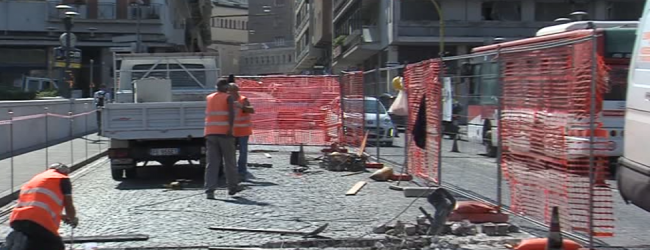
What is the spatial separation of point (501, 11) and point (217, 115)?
119 ft

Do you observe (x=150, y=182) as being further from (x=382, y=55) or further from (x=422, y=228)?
(x=382, y=55)

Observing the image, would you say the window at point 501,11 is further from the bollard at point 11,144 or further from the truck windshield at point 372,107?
the bollard at point 11,144

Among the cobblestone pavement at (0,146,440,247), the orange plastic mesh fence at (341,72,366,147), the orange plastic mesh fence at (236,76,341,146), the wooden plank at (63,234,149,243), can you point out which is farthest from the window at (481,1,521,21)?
the wooden plank at (63,234,149,243)

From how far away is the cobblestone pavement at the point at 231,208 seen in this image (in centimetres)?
875

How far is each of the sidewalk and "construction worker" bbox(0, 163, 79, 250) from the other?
212 inches

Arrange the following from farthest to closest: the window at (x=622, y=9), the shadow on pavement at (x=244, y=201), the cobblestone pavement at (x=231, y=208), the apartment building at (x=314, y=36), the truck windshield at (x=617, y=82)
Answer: the apartment building at (x=314, y=36)
the window at (x=622, y=9)
the truck windshield at (x=617, y=82)
the shadow on pavement at (x=244, y=201)
the cobblestone pavement at (x=231, y=208)

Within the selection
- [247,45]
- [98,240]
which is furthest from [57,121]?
[247,45]

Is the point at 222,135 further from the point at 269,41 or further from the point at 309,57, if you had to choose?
the point at 269,41

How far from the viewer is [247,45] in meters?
125

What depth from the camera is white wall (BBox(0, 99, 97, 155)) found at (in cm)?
1791

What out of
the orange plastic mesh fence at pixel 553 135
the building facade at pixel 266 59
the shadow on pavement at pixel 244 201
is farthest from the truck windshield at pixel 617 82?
the building facade at pixel 266 59

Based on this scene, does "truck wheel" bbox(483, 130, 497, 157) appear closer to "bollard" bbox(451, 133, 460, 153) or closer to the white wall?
"bollard" bbox(451, 133, 460, 153)

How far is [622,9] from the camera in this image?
Answer: 4597 cm

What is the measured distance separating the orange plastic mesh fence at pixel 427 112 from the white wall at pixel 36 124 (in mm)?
7254
